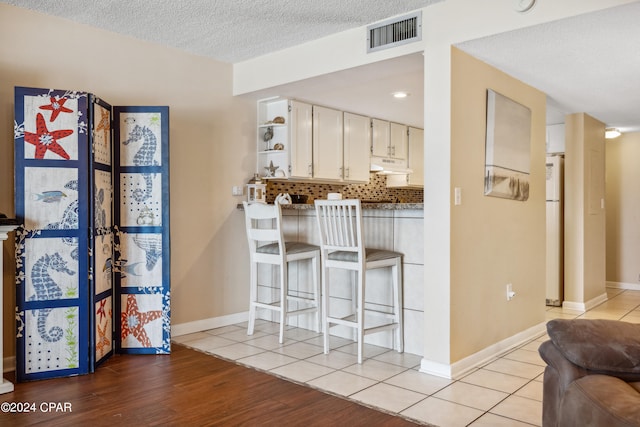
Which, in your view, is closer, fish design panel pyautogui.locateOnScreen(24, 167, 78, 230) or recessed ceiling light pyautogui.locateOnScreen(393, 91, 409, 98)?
fish design panel pyautogui.locateOnScreen(24, 167, 78, 230)


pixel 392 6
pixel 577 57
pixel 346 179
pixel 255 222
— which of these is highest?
pixel 392 6

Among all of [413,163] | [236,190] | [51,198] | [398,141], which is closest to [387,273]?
[236,190]

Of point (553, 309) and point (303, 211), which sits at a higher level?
point (303, 211)

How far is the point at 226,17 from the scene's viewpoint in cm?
339

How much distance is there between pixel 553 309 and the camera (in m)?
5.21

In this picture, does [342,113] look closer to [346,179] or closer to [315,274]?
[346,179]

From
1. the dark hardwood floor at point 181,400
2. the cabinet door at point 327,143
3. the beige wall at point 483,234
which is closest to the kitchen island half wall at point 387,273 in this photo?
the beige wall at point 483,234

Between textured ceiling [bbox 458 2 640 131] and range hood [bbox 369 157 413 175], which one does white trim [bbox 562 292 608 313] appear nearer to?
textured ceiling [bbox 458 2 640 131]

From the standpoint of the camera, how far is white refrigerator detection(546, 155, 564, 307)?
536 cm

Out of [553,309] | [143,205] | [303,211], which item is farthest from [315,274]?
[553,309]

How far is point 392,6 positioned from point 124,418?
284 centimetres

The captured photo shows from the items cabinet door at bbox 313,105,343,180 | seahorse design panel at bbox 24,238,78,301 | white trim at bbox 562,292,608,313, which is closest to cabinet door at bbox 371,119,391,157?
cabinet door at bbox 313,105,343,180

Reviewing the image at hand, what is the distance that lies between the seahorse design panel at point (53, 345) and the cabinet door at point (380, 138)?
3780 mm

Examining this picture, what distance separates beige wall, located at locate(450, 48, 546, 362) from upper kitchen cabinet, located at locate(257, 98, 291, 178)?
1.92 m
